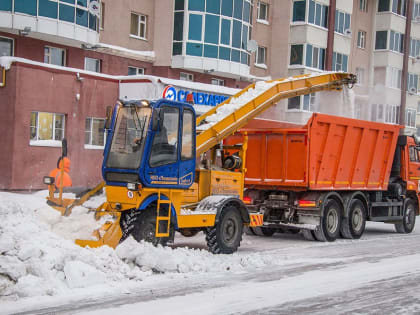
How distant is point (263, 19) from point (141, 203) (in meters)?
29.1

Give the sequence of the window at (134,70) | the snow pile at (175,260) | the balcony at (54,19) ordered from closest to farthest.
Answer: the snow pile at (175,260)
the balcony at (54,19)
the window at (134,70)

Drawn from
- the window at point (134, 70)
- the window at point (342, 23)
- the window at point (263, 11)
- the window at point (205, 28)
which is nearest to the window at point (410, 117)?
the window at point (342, 23)

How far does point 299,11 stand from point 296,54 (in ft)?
A: 8.50

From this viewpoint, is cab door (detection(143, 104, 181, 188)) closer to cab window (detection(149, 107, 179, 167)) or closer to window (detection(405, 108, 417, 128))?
cab window (detection(149, 107, 179, 167))

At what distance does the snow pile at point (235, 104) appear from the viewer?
43.7ft

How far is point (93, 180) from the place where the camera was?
25.1m

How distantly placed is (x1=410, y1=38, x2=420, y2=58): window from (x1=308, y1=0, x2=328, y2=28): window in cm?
1187

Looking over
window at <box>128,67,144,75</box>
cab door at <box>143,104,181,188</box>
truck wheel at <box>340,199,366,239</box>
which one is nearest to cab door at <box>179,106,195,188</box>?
cab door at <box>143,104,181,188</box>

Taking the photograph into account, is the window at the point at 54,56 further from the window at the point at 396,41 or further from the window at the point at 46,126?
the window at the point at 396,41

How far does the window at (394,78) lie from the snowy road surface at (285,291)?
34.4m

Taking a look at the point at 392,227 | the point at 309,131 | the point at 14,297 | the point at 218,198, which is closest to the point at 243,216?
the point at 218,198

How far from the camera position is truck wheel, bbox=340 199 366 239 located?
53.8 feet

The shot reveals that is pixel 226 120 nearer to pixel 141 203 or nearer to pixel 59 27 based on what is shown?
pixel 141 203

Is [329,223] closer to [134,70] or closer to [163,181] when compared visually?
[163,181]
